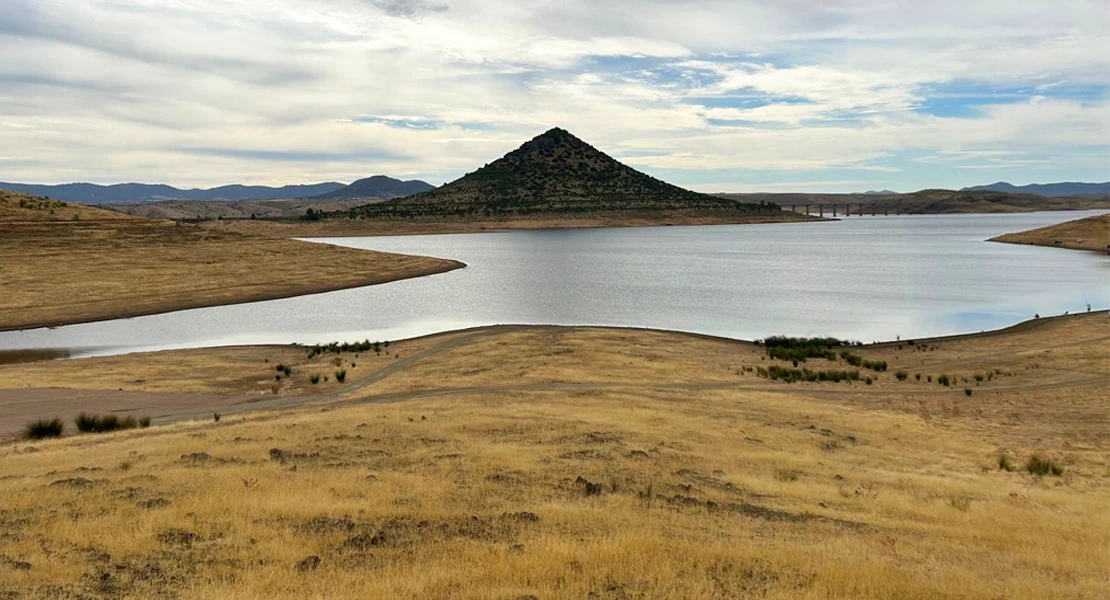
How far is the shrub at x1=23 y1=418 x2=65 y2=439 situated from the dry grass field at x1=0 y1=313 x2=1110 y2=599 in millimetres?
1838

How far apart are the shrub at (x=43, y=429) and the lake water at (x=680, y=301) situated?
2157cm

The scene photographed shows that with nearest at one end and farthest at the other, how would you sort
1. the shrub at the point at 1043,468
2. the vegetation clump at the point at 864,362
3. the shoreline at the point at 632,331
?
the shrub at the point at 1043,468 → the vegetation clump at the point at 864,362 → the shoreline at the point at 632,331

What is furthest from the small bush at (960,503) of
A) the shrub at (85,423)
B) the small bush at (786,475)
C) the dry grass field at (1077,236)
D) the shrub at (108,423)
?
the dry grass field at (1077,236)

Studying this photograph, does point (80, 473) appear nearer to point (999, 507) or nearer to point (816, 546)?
point (816, 546)

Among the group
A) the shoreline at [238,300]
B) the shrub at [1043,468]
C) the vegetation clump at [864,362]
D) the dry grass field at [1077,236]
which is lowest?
the shoreline at [238,300]

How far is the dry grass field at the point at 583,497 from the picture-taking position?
9.27m

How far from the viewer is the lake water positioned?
159 feet

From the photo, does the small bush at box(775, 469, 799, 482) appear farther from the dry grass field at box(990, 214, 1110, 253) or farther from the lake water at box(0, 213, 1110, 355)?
the dry grass field at box(990, 214, 1110, 253)

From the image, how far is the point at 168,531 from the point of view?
1089 centimetres

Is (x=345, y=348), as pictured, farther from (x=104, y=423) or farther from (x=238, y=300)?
(x=238, y=300)

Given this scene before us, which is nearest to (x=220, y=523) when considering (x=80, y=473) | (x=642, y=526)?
(x=80, y=473)

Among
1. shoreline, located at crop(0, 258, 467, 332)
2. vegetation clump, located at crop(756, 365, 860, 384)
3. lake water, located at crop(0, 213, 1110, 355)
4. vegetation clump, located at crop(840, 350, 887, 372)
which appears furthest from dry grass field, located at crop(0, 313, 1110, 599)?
shoreline, located at crop(0, 258, 467, 332)

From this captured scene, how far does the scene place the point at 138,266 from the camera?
71.4 meters

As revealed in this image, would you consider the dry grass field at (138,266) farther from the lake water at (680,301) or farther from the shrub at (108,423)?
the shrub at (108,423)
